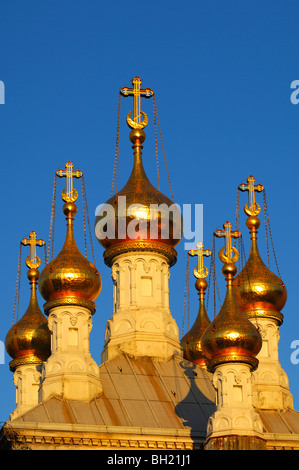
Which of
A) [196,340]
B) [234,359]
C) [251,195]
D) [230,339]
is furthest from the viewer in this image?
[196,340]

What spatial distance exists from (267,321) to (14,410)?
9.92 m

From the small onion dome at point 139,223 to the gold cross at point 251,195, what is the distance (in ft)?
9.27

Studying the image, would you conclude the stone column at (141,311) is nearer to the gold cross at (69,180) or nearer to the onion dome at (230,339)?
the gold cross at (69,180)

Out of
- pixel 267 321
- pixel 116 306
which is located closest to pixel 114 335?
pixel 116 306

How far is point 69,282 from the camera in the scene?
223ft

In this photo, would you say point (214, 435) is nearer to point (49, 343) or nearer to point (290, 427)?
point (290, 427)

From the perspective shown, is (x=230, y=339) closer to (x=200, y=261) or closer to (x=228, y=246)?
(x=228, y=246)

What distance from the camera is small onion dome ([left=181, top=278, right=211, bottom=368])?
76438 millimetres

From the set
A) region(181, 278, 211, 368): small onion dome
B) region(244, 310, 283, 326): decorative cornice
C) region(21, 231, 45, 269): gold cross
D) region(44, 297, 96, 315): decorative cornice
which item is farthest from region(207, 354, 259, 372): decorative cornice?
region(21, 231, 45, 269): gold cross

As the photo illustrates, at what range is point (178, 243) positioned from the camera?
73.2 m

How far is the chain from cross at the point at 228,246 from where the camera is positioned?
218 feet

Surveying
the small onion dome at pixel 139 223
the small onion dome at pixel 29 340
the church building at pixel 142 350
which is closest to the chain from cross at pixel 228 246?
the church building at pixel 142 350

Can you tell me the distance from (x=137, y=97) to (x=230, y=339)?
43.7ft

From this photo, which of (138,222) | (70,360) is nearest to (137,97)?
(138,222)
